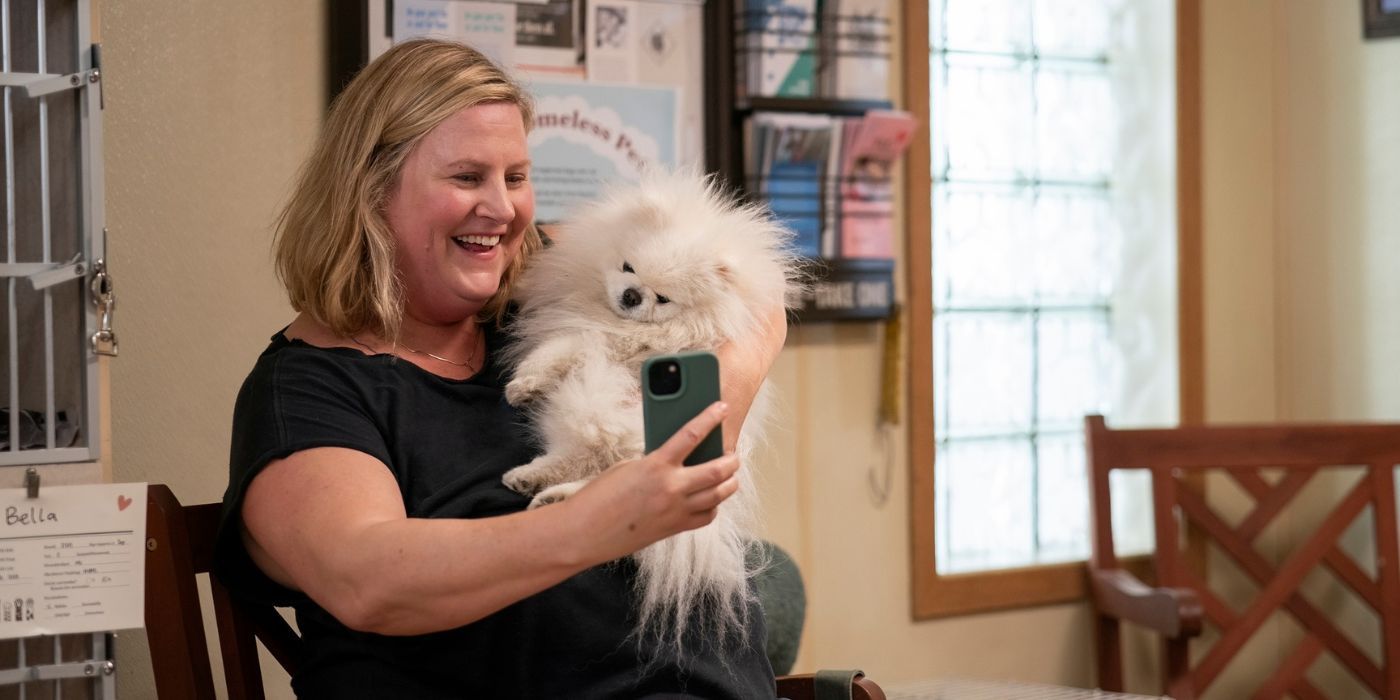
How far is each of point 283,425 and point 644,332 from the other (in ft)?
1.44

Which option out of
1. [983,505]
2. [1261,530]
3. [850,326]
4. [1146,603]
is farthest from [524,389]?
[1261,530]

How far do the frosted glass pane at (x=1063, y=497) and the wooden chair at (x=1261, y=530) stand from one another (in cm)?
23

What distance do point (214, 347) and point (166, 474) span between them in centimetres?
23

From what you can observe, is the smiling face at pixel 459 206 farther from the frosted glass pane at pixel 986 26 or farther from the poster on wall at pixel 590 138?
the frosted glass pane at pixel 986 26

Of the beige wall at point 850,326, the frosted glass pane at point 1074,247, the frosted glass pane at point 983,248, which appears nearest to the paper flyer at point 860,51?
the frosted glass pane at point 983,248

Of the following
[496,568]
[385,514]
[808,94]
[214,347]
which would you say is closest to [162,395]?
[214,347]

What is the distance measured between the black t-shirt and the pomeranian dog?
0.04 meters

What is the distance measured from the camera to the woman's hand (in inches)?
47.2

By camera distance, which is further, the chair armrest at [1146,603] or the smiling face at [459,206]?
the chair armrest at [1146,603]

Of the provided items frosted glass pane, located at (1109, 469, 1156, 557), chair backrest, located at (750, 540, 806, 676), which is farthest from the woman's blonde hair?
frosted glass pane, located at (1109, 469, 1156, 557)

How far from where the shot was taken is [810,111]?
2523 mm

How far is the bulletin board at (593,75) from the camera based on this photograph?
229 cm

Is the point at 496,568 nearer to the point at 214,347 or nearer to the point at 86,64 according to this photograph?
the point at 86,64

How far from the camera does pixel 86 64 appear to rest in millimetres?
1469
